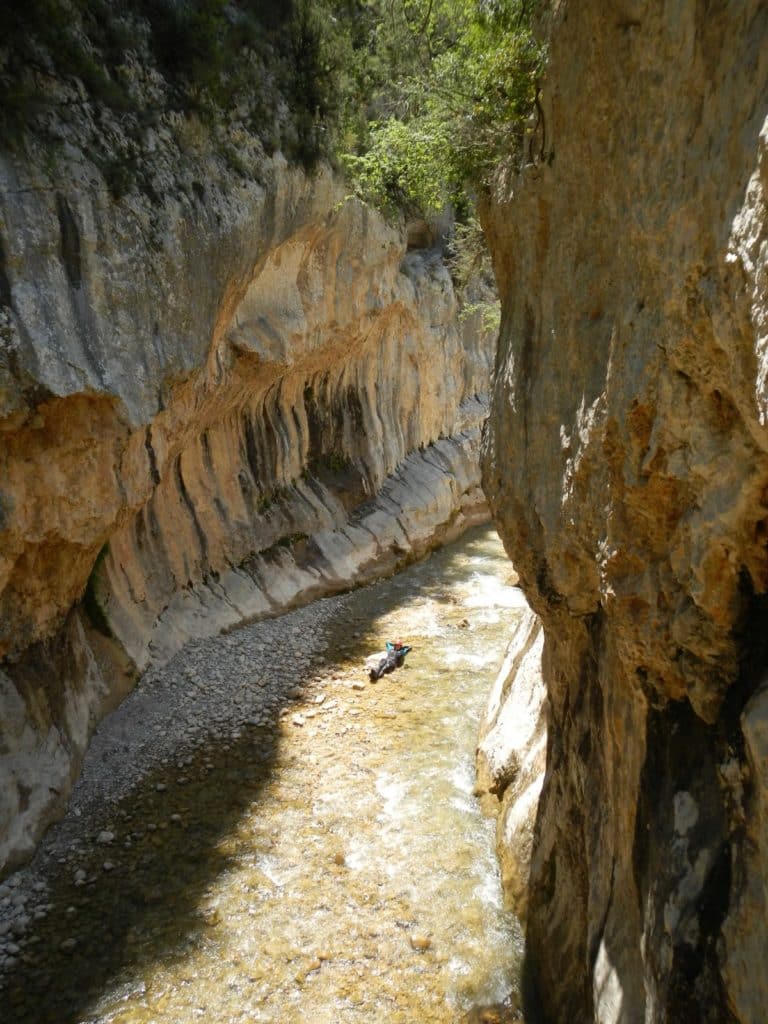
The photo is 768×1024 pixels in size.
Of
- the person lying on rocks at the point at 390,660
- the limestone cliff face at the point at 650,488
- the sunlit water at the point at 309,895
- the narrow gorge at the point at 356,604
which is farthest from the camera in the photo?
the person lying on rocks at the point at 390,660

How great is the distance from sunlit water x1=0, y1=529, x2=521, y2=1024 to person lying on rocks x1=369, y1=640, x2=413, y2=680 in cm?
86

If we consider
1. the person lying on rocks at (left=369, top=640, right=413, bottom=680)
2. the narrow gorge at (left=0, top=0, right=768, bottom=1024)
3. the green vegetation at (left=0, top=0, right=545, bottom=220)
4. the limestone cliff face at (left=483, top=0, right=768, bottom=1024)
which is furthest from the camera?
the person lying on rocks at (left=369, top=640, right=413, bottom=680)

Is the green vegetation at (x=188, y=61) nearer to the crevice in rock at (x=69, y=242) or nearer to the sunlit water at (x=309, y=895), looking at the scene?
the crevice in rock at (x=69, y=242)

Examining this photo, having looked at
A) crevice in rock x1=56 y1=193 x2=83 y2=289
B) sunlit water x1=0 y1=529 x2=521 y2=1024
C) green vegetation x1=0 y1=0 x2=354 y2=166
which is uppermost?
green vegetation x1=0 y1=0 x2=354 y2=166

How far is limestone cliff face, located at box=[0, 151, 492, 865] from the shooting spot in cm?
823

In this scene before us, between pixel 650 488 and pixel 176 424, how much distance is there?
9.21 metres

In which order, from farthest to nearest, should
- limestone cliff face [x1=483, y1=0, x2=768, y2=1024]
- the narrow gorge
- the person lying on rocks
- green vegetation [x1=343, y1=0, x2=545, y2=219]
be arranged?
the person lying on rocks, green vegetation [x1=343, y1=0, x2=545, y2=219], the narrow gorge, limestone cliff face [x1=483, y1=0, x2=768, y2=1024]

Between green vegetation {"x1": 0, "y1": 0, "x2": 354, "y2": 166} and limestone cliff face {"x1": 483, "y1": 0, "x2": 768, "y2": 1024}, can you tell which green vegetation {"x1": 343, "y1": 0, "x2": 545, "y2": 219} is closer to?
limestone cliff face {"x1": 483, "y1": 0, "x2": 768, "y2": 1024}

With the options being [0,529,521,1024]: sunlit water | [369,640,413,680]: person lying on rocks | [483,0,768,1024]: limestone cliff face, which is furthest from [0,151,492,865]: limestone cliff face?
[483,0,768,1024]: limestone cliff face

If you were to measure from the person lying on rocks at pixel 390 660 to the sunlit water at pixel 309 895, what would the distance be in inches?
33.7

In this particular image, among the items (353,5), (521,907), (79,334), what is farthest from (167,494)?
(353,5)

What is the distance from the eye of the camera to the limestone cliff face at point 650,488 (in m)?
3.27

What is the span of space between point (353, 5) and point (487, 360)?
47.4 ft

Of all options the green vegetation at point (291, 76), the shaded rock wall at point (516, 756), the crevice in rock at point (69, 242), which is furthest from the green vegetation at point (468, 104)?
the shaded rock wall at point (516, 756)
